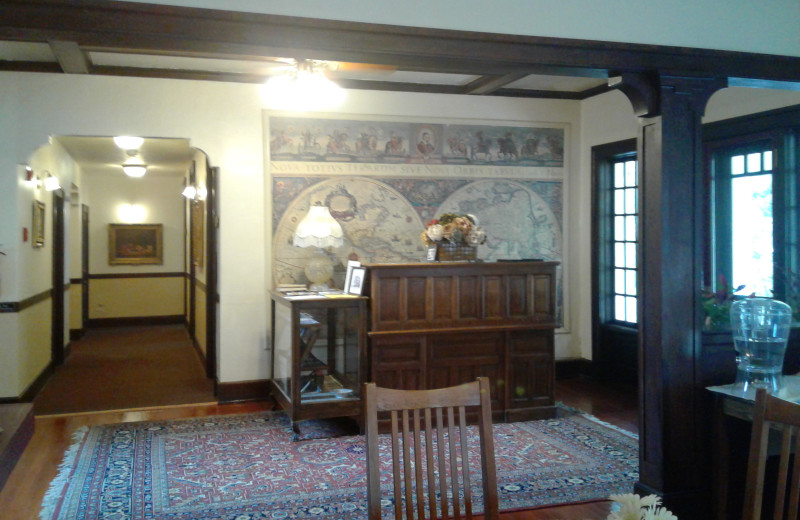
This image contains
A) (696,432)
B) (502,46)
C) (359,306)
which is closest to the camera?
(502,46)

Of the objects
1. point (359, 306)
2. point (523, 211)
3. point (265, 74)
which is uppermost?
point (265, 74)

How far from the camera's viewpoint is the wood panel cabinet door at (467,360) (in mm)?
5391

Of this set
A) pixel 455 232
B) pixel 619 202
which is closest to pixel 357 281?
pixel 455 232

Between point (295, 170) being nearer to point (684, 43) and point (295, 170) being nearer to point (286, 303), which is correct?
point (286, 303)

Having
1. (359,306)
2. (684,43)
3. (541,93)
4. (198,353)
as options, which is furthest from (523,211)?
(198,353)

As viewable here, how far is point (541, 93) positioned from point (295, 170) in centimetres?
260

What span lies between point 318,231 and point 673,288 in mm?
3068

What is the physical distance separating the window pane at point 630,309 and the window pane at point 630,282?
0.06 metres

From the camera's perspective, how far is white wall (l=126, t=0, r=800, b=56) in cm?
318

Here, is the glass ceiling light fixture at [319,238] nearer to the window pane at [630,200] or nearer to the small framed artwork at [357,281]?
the small framed artwork at [357,281]

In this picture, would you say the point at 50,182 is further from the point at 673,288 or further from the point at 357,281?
the point at 673,288

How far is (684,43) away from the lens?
3.71m

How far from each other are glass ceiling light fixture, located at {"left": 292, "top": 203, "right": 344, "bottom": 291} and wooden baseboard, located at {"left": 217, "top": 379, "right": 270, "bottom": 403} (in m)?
1.04

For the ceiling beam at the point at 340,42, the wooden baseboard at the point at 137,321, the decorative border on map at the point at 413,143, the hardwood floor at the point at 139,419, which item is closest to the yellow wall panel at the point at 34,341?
the hardwood floor at the point at 139,419
